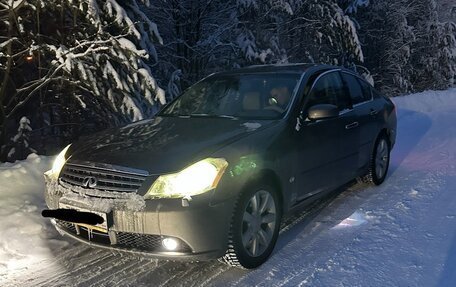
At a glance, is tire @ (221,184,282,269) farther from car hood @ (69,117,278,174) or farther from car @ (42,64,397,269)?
car hood @ (69,117,278,174)

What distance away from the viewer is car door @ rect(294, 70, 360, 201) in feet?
14.3

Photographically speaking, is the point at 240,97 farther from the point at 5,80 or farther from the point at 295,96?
the point at 5,80

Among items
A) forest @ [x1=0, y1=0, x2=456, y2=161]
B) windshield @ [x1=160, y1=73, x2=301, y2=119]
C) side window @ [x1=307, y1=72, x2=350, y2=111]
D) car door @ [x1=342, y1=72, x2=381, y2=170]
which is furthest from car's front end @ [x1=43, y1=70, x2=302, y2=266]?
forest @ [x1=0, y1=0, x2=456, y2=161]

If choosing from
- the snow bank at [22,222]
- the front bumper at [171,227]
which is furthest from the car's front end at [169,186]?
the snow bank at [22,222]

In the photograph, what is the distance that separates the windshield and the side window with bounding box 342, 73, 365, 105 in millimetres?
1125

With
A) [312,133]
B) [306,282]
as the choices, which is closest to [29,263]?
[306,282]

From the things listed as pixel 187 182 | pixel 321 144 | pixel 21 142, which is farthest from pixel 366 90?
pixel 21 142

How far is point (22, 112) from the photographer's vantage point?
7926mm

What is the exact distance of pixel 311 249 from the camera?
4117 mm

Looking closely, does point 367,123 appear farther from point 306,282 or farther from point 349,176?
point 306,282

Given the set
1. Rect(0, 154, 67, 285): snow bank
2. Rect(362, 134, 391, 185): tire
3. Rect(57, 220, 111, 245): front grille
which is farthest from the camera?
Rect(362, 134, 391, 185): tire

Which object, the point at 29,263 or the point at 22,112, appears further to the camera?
the point at 22,112

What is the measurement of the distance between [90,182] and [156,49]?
32.6ft

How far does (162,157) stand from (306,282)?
142cm
